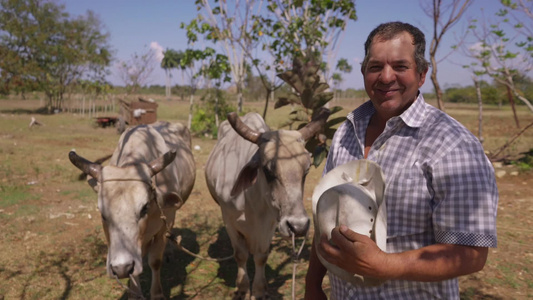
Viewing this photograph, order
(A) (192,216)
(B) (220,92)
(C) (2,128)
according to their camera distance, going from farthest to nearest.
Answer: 1. (C) (2,128)
2. (B) (220,92)
3. (A) (192,216)

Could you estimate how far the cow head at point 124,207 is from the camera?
118 inches

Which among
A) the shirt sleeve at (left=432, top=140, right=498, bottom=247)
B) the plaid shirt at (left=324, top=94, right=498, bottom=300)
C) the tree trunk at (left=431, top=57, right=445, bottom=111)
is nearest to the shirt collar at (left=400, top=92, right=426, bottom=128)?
the plaid shirt at (left=324, top=94, right=498, bottom=300)

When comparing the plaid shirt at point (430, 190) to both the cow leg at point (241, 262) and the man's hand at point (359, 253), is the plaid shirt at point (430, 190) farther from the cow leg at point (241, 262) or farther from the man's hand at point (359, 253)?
the cow leg at point (241, 262)

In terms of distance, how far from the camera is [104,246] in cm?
577

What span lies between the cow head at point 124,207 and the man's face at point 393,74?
7.46ft

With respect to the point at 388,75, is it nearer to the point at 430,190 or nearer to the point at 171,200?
the point at 430,190

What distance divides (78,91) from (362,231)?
130 ft

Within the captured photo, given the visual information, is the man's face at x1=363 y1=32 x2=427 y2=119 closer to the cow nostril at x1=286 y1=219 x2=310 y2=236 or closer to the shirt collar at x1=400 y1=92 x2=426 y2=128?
the shirt collar at x1=400 y1=92 x2=426 y2=128

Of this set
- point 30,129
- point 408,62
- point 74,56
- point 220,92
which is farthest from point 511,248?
point 74,56

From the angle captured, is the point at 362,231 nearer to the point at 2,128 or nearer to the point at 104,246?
the point at 104,246

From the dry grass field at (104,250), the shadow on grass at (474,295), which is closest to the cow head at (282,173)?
the dry grass field at (104,250)

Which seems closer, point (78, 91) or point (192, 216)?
point (192, 216)

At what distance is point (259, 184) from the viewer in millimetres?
3828

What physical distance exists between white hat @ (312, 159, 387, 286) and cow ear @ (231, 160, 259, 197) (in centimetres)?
189
